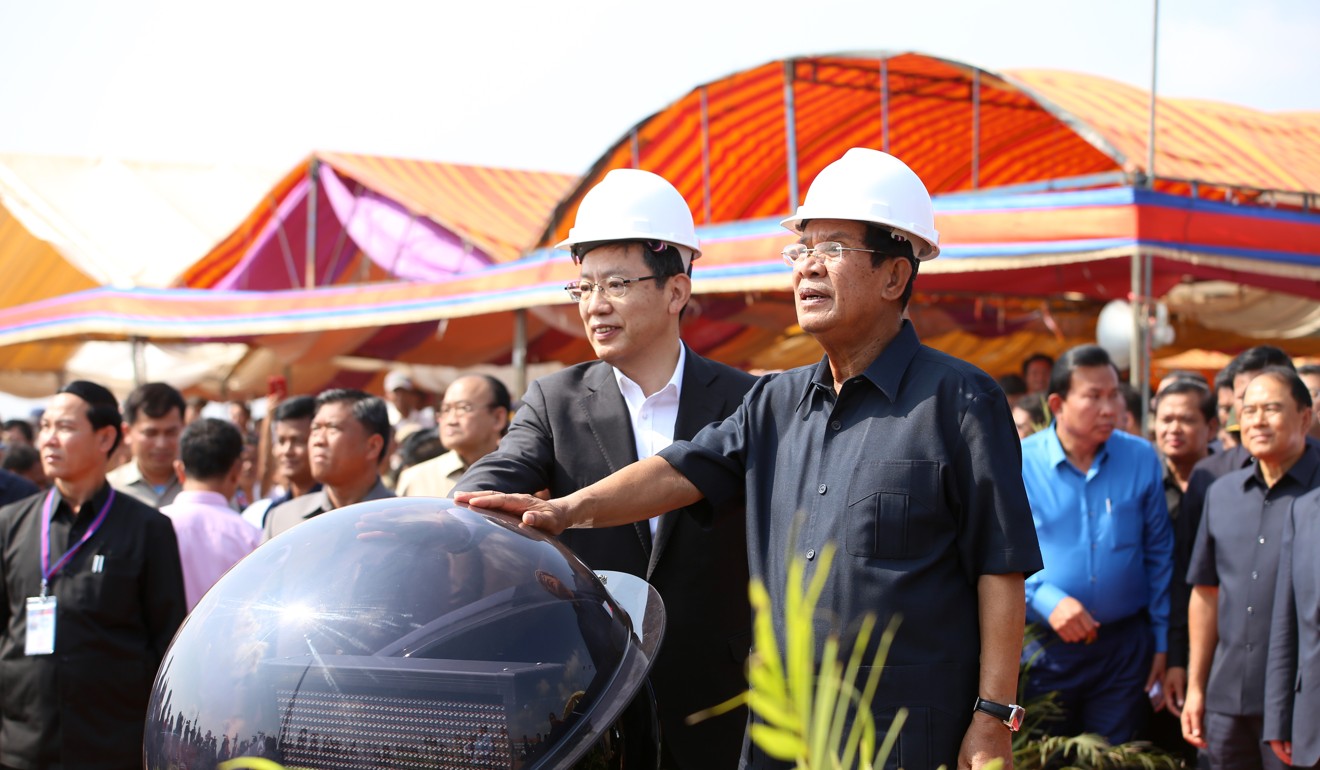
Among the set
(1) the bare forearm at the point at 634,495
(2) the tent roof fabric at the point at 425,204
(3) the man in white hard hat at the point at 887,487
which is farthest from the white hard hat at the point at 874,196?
(2) the tent roof fabric at the point at 425,204

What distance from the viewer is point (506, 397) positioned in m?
5.91

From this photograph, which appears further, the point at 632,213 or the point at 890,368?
the point at 632,213

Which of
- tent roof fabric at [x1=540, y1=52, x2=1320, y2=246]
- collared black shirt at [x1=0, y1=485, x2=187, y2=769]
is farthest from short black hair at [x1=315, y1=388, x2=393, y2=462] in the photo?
tent roof fabric at [x1=540, y1=52, x2=1320, y2=246]

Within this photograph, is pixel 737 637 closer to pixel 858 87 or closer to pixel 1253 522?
pixel 1253 522

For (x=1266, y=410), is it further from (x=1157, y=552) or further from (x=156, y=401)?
(x=156, y=401)

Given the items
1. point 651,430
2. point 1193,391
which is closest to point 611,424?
point 651,430

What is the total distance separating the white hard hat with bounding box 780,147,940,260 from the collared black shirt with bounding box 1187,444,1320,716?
2624mm

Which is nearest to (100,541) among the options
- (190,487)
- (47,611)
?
(47,611)

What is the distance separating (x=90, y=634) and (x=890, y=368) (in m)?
2.90

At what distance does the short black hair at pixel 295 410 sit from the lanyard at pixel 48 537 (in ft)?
4.22

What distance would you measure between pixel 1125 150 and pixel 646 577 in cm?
750

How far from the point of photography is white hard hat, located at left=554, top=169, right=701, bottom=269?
2918 mm

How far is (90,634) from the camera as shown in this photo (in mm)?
4094

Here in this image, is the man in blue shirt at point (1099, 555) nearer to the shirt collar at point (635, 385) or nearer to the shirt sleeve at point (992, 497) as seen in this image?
the shirt collar at point (635, 385)
